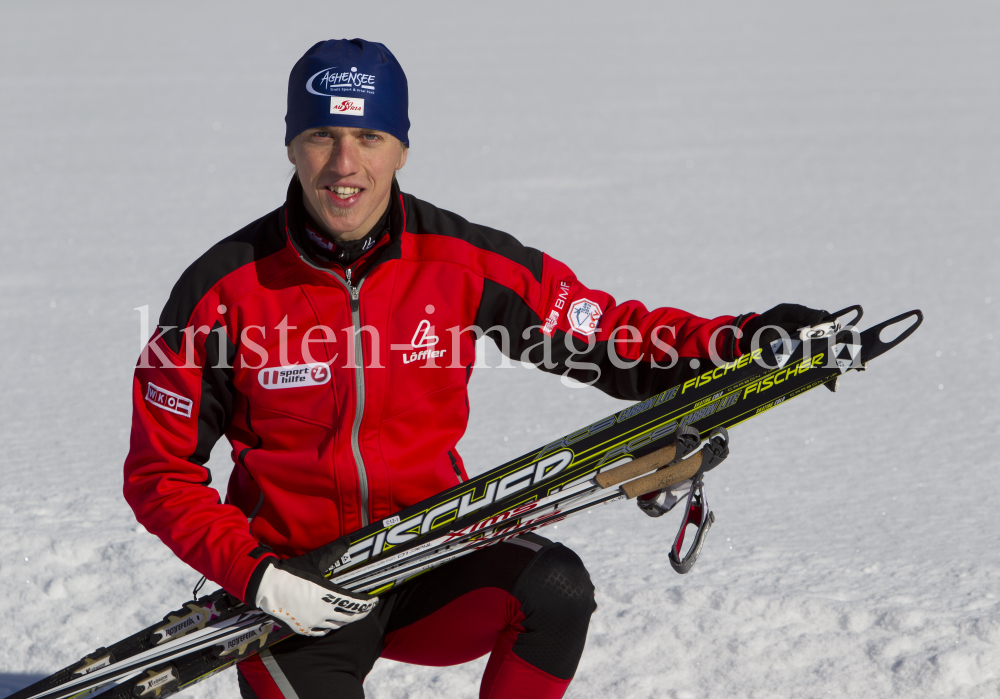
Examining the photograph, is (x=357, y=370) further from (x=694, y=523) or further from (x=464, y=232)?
(x=694, y=523)

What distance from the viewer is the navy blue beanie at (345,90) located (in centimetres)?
200

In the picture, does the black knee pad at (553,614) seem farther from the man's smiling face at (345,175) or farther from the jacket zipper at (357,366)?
the man's smiling face at (345,175)

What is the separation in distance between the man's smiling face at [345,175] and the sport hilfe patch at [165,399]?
0.44 metres

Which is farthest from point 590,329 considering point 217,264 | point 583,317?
point 217,264

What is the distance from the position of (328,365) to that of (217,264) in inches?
11.7

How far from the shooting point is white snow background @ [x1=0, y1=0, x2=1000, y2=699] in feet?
9.02

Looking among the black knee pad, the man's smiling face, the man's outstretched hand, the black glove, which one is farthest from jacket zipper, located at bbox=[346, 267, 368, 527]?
the black glove

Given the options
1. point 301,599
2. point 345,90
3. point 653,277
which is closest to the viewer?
point 301,599

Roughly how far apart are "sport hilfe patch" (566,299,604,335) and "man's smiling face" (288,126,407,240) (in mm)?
459

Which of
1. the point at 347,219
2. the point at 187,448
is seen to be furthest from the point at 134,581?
the point at 347,219

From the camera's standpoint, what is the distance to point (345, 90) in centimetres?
200

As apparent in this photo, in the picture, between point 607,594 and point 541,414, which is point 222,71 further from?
point 607,594

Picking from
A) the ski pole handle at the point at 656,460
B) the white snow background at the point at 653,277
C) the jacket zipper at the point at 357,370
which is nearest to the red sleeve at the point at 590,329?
the ski pole handle at the point at 656,460

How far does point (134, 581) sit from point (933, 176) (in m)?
7.22
